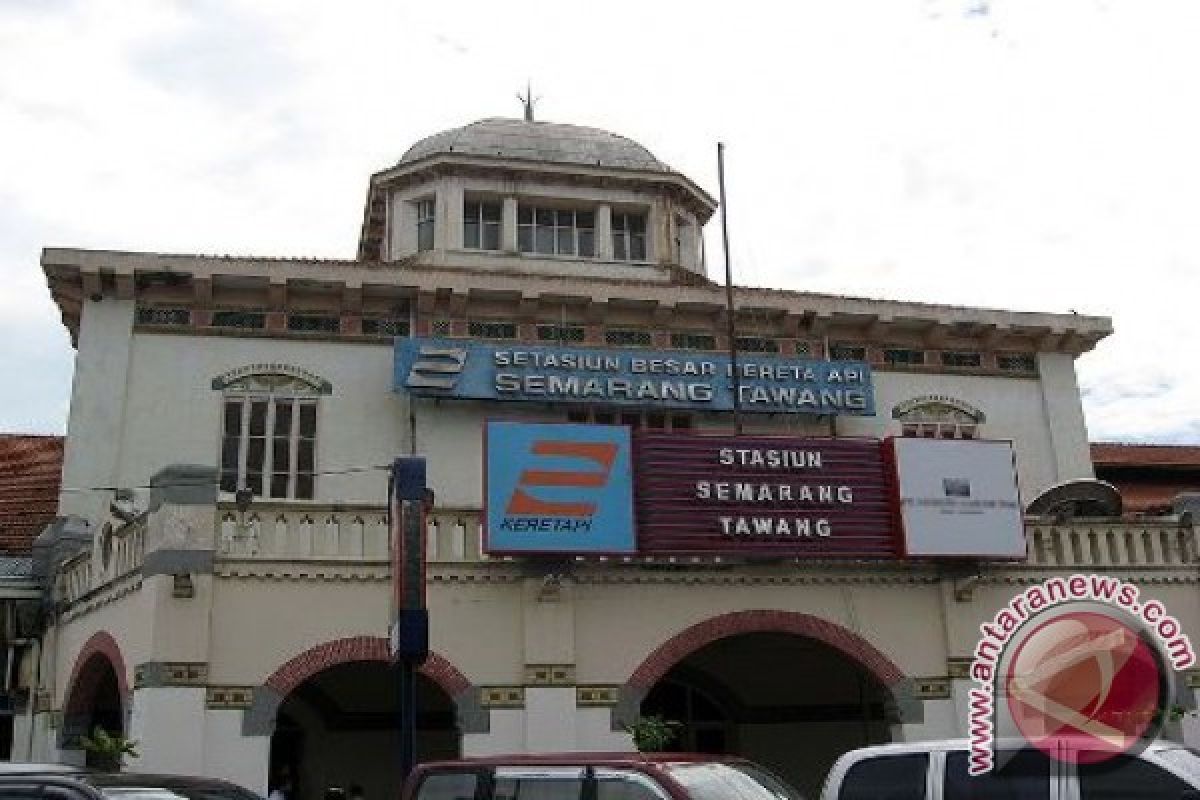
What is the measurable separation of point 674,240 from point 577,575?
10467 millimetres

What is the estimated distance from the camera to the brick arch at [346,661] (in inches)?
620

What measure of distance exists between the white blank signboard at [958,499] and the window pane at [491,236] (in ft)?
31.3

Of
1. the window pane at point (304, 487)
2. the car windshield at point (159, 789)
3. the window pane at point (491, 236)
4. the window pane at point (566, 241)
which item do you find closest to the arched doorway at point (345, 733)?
the window pane at point (304, 487)

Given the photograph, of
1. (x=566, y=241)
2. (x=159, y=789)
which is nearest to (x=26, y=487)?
(x=566, y=241)

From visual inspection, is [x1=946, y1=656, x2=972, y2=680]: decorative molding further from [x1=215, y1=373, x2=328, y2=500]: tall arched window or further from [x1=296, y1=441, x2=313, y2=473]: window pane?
[x1=296, y1=441, x2=313, y2=473]: window pane

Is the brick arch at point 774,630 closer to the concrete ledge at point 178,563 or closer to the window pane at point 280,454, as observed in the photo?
the concrete ledge at point 178,563

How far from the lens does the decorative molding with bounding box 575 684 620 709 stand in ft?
54.4

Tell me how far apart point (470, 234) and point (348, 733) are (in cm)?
980

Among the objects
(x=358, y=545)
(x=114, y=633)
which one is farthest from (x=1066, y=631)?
(x=114, y=633)

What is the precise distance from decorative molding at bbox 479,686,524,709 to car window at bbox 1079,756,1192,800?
28.6ft

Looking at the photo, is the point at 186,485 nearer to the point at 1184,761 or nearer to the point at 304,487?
the point at 304,487

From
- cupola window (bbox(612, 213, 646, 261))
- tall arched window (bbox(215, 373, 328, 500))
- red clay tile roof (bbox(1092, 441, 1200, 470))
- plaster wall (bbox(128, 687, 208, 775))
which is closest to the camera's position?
plaster wall (bbox(128, 687, 208, 775))

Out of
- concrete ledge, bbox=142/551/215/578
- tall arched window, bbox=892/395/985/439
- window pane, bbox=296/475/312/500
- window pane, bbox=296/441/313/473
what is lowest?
concrete ledge, bbox=142/551/215/578

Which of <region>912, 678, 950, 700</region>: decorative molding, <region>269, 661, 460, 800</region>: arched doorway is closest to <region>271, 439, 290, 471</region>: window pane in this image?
<region>269, 661, 460, 800</region>: arched doorway
